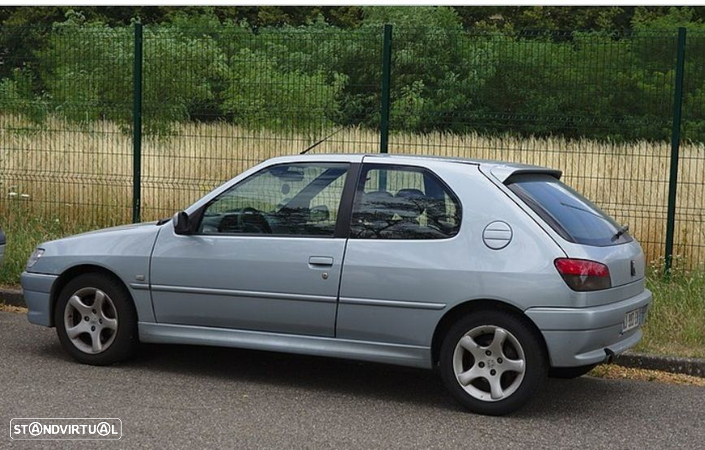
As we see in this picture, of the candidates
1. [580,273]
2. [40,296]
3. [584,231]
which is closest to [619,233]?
[584,231]

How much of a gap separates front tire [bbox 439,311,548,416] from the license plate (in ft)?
2.07

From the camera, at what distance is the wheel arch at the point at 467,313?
6168mm

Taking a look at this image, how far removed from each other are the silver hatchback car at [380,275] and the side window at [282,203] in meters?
0.01

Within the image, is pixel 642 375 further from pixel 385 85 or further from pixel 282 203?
pixel 385 85

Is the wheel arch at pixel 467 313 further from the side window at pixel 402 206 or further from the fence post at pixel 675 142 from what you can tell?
the fence post at pixel 675 142

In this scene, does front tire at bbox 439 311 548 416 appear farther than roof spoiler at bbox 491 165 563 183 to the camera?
No

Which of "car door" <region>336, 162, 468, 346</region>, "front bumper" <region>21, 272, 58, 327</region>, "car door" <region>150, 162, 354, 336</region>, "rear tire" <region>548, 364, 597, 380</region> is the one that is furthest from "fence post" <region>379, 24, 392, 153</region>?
"rear tire" <region>548, 364, 597, 380</region>

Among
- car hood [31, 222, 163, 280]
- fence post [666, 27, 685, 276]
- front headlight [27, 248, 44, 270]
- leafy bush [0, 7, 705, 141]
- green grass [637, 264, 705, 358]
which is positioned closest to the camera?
car hood [31, 222, 163, 280]

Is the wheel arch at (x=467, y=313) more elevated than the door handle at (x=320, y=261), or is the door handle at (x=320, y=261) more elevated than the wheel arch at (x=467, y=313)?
the door handle at (x=320, y=261)

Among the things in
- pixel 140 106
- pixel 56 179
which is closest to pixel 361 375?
pixel 140 106

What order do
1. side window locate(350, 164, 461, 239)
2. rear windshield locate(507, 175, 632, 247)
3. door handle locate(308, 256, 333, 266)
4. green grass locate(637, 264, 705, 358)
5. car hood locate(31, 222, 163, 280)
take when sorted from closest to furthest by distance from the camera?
rear windshield locate(507, 175, 632, 247), side window locate(350, 164, 461, 239), door handle locate(308, 256, 333, 266), car hood locate(31, 222, 163, 280), green grass locate(637, 264, 705, 358)

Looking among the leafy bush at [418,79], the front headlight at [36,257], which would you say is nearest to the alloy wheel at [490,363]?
the front headlight at [36,257]

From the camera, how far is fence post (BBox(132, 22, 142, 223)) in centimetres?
1150

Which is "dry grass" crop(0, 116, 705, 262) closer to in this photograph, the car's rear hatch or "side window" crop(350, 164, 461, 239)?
the car's rear hatch
